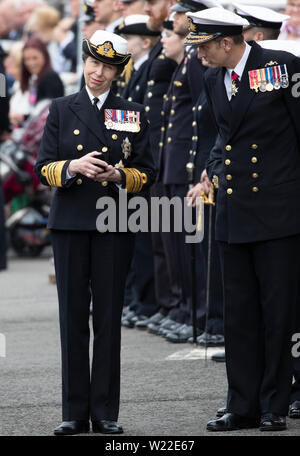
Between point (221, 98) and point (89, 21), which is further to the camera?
point (89, 21)

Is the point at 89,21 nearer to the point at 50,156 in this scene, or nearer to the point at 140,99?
the point at 140,99

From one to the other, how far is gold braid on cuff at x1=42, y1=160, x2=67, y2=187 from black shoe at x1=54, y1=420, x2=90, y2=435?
113cm

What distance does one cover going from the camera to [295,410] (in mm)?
6309

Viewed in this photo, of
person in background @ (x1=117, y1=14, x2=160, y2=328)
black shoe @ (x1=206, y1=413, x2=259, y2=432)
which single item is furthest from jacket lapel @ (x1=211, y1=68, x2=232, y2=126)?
person in background @ (x1=117, y1=14, x2=160, y2=328)

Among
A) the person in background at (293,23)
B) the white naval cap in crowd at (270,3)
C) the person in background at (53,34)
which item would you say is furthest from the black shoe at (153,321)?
the person in background at (53,34)

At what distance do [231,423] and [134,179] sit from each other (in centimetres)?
127

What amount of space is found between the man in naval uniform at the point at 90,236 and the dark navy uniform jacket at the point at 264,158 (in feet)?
1.62

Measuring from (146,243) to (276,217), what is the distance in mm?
3833

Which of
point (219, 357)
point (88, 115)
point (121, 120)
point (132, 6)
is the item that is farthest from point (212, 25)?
point (132, 6)

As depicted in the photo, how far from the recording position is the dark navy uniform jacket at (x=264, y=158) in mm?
5973

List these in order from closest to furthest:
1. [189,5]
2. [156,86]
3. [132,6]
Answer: [189,5] < [156,86] < [132,6]

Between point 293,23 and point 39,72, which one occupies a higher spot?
point 293,23
